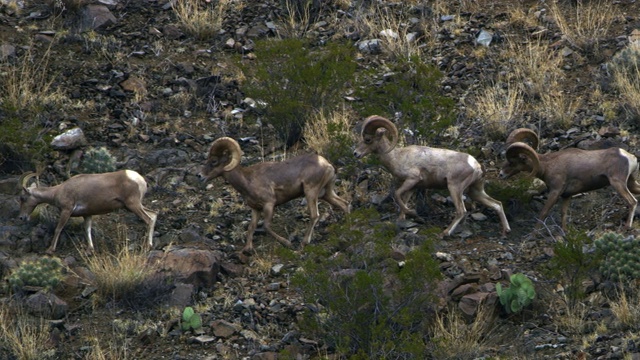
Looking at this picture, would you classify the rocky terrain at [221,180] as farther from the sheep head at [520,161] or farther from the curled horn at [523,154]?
the curled horn at [523,154]

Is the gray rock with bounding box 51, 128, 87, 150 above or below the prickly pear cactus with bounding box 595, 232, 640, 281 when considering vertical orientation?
below

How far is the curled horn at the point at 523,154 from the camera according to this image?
14.5 meters

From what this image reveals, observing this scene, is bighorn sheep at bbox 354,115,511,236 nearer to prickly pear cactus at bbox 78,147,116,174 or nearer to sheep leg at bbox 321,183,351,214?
sheep leg at bbox 321,183,351,214

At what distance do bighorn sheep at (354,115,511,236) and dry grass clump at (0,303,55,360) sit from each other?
453 cm

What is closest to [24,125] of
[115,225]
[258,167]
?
[115,225]

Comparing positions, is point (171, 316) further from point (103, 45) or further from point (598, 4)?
point (598, 4)

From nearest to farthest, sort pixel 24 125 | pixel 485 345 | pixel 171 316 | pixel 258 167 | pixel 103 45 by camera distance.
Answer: pixel 485 345
pixel 171 316
pixel 258 167
pixel 24 125
pixel 103 45

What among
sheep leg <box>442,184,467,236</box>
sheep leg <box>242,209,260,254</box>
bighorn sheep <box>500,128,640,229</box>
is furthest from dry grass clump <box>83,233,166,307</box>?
bighorn sheep <box>500,128,640,229</box>

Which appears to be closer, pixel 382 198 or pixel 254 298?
pixel 254 298

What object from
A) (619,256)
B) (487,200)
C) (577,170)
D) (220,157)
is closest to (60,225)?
(220,157)

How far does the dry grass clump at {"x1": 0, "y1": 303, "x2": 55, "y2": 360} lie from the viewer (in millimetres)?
12195

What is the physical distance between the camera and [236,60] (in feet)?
59.0

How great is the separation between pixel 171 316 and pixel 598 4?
10.4 metres

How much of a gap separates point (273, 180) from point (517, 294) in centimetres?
374
